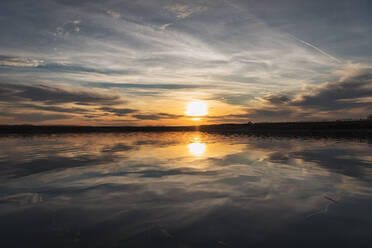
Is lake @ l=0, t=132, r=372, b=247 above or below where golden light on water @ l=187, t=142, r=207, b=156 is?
below

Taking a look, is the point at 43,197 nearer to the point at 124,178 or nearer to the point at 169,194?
the point at 124,178

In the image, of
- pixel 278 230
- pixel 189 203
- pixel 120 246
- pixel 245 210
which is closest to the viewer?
pixel 120 246

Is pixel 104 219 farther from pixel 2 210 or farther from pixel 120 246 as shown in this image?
pixel 2 210

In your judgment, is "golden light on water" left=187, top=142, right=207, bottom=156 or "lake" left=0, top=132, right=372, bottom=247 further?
"golden light on water" left=187, top=142, right=207, bottom=156

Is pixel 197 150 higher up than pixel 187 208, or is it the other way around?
pixel 197 150

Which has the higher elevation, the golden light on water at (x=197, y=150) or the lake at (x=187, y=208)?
the golden light on water at (x=197, y=150)

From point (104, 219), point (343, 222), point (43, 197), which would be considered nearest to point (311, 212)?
point (343, 222)

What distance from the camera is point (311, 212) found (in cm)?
586

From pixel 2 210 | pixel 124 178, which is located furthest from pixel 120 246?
pixel 124 178

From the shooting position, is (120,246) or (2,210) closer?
(120,246)

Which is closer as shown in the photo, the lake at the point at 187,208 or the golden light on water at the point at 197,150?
the lake at the point at 187,208

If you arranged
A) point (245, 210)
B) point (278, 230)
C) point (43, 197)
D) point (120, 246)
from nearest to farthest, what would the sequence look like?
point (120, 246), point (278, 230), point (245, 210), point (43, 197)

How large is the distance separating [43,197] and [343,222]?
311 inches

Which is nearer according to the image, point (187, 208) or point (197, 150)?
point (187, 208)
